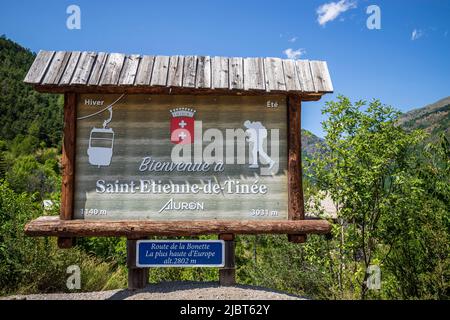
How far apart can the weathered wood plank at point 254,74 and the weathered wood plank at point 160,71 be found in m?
1.50

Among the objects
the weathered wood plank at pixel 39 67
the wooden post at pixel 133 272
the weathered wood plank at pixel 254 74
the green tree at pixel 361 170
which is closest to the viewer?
the weathered wood plank at pixel 39 67

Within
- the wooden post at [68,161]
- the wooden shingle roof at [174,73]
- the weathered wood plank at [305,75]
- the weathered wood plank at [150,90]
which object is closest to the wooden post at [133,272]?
the wooden post at [68,161]

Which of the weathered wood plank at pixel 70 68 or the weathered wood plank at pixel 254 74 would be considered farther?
the weathered wood plank at pixel 254 74

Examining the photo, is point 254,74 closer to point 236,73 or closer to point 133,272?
point 236,73

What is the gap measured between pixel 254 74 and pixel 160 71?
5.81ft

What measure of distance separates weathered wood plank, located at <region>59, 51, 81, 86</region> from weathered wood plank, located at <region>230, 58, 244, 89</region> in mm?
2938

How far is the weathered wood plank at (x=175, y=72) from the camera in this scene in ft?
22.2

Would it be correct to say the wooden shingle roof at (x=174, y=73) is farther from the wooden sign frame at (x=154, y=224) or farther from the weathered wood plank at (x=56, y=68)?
the wooden sign frame at (x=154, y=224)

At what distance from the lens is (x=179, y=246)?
6898 millimetres

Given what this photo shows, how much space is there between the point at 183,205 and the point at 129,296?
1.98 m

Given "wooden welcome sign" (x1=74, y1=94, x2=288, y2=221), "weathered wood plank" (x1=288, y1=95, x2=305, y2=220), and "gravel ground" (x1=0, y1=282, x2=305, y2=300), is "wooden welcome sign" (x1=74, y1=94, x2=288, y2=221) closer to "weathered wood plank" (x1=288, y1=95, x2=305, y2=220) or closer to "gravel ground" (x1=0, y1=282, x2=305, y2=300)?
"weathered wood plank" (x1=288, y1=95, x2=305, y2=220)

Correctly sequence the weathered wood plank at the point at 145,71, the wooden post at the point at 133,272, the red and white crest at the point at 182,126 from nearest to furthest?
the weathered wood plank at the point at 145,71 < the red and white crest at the point at 182,126 < the wooden post at the point at 133,272
